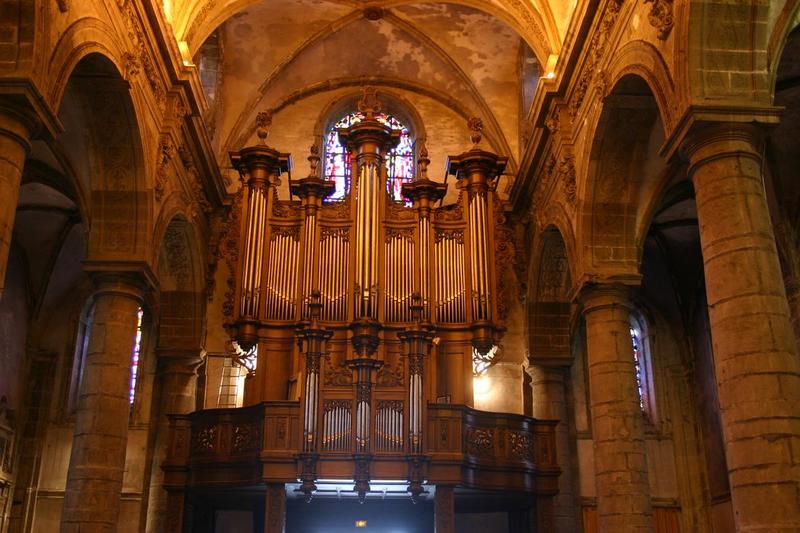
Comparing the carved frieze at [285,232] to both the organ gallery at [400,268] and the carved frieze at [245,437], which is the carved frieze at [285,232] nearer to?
the organ gallery at [400,268]

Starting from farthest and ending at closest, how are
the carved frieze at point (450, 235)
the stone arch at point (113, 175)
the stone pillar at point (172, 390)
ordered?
the stone pillar at point (172, 390)
the carved frieze at point (450, 235)
the stone arch at point (113, 175)

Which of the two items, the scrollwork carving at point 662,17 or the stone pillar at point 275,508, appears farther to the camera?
the stone pillar at point 275,508

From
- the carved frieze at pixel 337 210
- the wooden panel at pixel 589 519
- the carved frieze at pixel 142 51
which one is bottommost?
the wooden panel at pixel 589 519

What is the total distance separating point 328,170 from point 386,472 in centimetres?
893

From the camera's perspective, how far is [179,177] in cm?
1531

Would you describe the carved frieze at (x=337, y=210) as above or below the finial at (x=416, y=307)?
above

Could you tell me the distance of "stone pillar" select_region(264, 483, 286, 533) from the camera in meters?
12.9

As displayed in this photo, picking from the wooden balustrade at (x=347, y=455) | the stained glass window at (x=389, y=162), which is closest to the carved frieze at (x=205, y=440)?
the wooden balustrade at (x=347, y=455)

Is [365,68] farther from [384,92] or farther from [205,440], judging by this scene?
[205,440]

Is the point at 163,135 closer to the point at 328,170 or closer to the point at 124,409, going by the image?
the point at 124,409

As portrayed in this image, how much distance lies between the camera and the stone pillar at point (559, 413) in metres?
16.6

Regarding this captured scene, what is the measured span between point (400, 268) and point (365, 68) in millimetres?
6827

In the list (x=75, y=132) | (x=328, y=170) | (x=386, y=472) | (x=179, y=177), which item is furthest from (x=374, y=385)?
(x=328, y=170)

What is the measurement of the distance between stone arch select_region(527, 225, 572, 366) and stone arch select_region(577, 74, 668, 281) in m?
3.81
